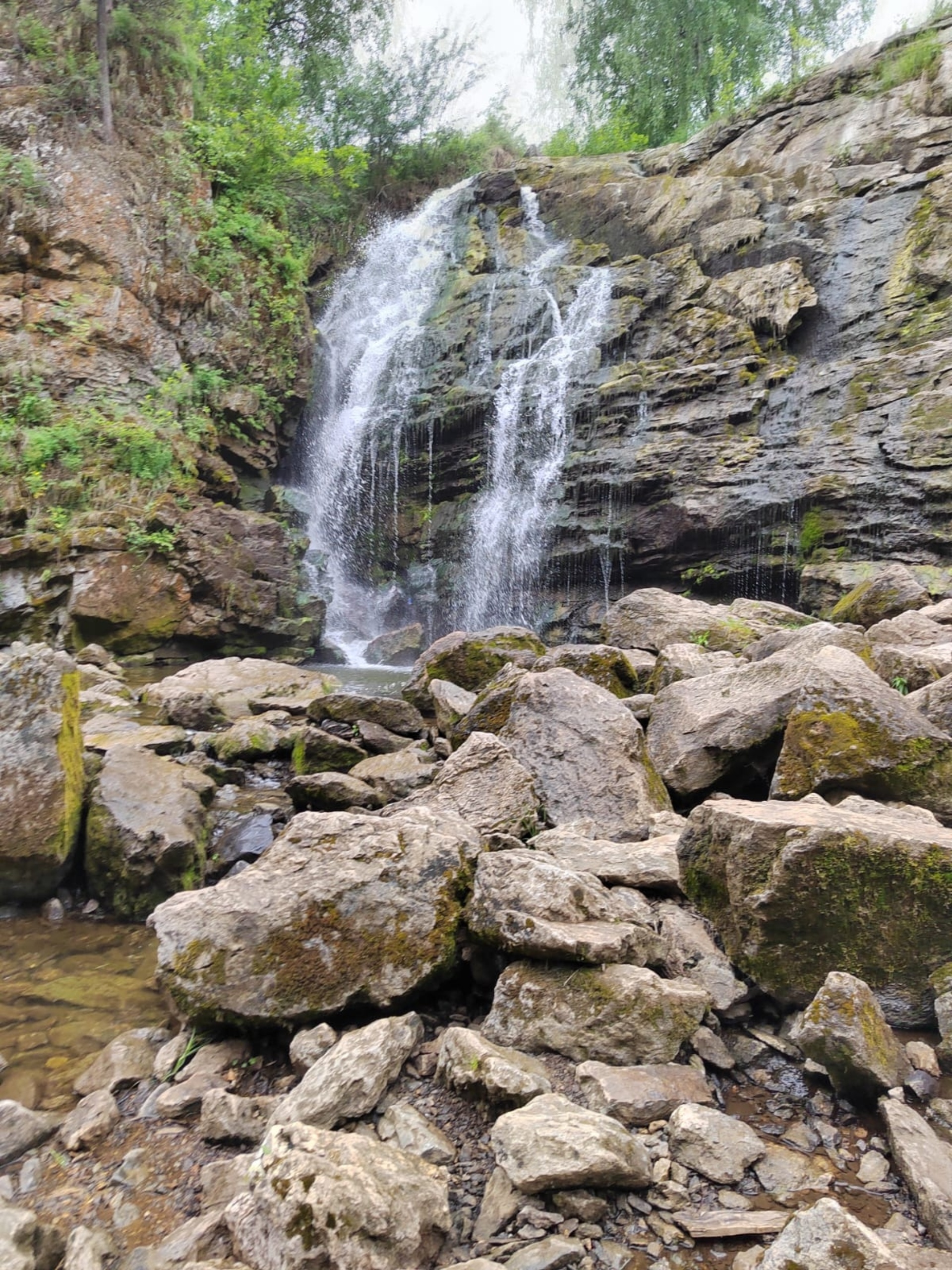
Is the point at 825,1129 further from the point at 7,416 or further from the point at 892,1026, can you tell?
the point at 7,416

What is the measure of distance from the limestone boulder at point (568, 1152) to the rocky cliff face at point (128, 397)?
9.72 meters

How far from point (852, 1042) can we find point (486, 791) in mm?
2061

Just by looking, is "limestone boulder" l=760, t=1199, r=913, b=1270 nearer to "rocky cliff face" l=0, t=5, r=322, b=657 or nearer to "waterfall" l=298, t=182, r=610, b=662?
"rocky cliff face" l=0, t=5, r=322, b=657

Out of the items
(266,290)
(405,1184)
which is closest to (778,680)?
(405,1184)

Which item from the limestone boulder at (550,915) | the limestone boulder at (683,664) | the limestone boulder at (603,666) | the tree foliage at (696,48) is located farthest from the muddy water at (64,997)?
the tree foliage at (696,48)

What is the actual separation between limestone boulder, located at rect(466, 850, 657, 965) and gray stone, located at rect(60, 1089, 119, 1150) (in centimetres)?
128

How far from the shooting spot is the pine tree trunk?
41.1 ft

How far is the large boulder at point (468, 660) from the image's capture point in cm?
675

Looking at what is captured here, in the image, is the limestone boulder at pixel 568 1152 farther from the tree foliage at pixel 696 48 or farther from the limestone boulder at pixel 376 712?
the tree foliage at pixel 696 48

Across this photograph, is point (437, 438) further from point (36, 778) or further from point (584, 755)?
point (36, 778)

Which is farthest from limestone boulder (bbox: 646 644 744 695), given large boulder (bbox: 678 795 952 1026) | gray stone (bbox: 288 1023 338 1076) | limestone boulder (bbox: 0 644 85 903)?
limestone boulder (bbox: 0 644 85 903)

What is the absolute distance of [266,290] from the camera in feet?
49.4

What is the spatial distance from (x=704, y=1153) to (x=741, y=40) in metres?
30.2

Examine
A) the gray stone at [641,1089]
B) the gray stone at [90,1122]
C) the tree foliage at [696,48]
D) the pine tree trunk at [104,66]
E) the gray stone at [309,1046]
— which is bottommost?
the gray stone at [90,1122]
